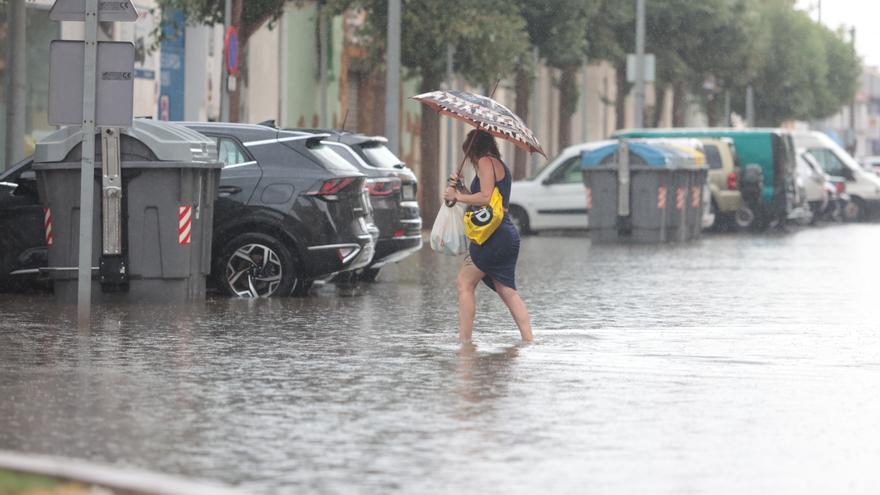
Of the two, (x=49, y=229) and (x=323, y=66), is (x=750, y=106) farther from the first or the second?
(x=49, y=229)

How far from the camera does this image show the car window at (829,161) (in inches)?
1870

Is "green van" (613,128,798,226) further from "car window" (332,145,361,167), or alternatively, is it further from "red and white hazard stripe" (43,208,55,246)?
"red and white hazard stripe" (43,208,55,246)

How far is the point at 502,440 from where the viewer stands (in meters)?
8.88

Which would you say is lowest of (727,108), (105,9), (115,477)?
(115,477)

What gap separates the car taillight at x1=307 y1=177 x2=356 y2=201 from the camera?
58.3 ft

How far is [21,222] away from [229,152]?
1.85m

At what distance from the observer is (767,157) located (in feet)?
123

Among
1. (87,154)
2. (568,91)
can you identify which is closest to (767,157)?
(568,91)

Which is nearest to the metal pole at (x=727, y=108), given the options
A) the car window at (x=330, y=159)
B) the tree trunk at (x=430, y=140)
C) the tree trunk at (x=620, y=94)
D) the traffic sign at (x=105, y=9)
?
the tree trunk at (x=620, y=94)

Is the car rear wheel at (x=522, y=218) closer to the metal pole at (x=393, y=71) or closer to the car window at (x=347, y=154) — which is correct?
the metal pole at (x=393, y=71)

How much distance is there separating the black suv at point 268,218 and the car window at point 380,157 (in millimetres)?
1816

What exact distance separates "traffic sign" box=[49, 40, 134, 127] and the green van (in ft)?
74.6

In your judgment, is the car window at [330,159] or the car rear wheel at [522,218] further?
the car rear wheel at [522,218]

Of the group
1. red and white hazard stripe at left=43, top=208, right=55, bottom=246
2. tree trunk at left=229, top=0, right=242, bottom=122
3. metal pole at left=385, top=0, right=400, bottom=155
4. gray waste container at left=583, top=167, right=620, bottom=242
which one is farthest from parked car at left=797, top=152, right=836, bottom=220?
red and white hazard stripe at left=43, top=208, right=55, bottom=246
